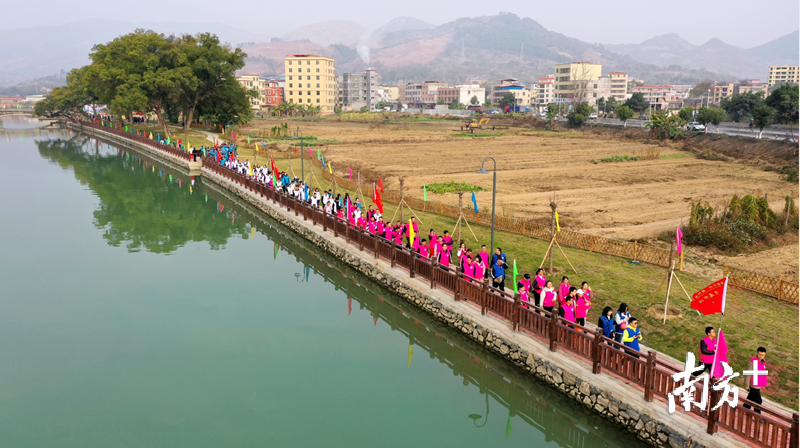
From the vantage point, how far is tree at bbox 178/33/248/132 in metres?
60.6

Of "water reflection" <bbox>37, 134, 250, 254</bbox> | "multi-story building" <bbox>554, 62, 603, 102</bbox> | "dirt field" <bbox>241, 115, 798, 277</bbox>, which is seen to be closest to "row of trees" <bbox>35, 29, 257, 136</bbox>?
"water reflection" <bbox>37, 134, 250, 254</bbox>

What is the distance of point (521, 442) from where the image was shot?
37.1ft

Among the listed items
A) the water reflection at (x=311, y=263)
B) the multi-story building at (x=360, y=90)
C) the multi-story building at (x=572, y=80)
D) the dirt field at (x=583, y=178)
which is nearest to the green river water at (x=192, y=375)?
the water reflection at (x=311, y=263)

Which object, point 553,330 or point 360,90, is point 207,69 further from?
point 360,90

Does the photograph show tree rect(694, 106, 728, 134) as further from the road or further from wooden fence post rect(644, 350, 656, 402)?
wooden fence post rect(644, 350, 656, 402)

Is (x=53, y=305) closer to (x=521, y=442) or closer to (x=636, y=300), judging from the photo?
(x=521, y=442)

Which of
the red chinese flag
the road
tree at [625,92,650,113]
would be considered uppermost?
tree at [625,92,650,113]

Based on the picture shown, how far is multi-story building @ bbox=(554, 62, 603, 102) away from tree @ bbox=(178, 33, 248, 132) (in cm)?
10730

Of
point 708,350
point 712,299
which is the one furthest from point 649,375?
point 712,299

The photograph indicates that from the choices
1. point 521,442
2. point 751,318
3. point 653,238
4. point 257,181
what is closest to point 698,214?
point 653,238

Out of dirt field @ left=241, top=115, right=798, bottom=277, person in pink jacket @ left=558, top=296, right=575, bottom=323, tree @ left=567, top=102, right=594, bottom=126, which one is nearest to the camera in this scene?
person in pink jacket @ left=558, top=296, right=575, bottom=323

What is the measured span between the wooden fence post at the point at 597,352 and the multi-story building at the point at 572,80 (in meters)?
147

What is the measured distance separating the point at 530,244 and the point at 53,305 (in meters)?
17.0

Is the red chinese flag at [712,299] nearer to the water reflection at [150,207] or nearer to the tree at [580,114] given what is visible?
the water reflection at [150,207]
